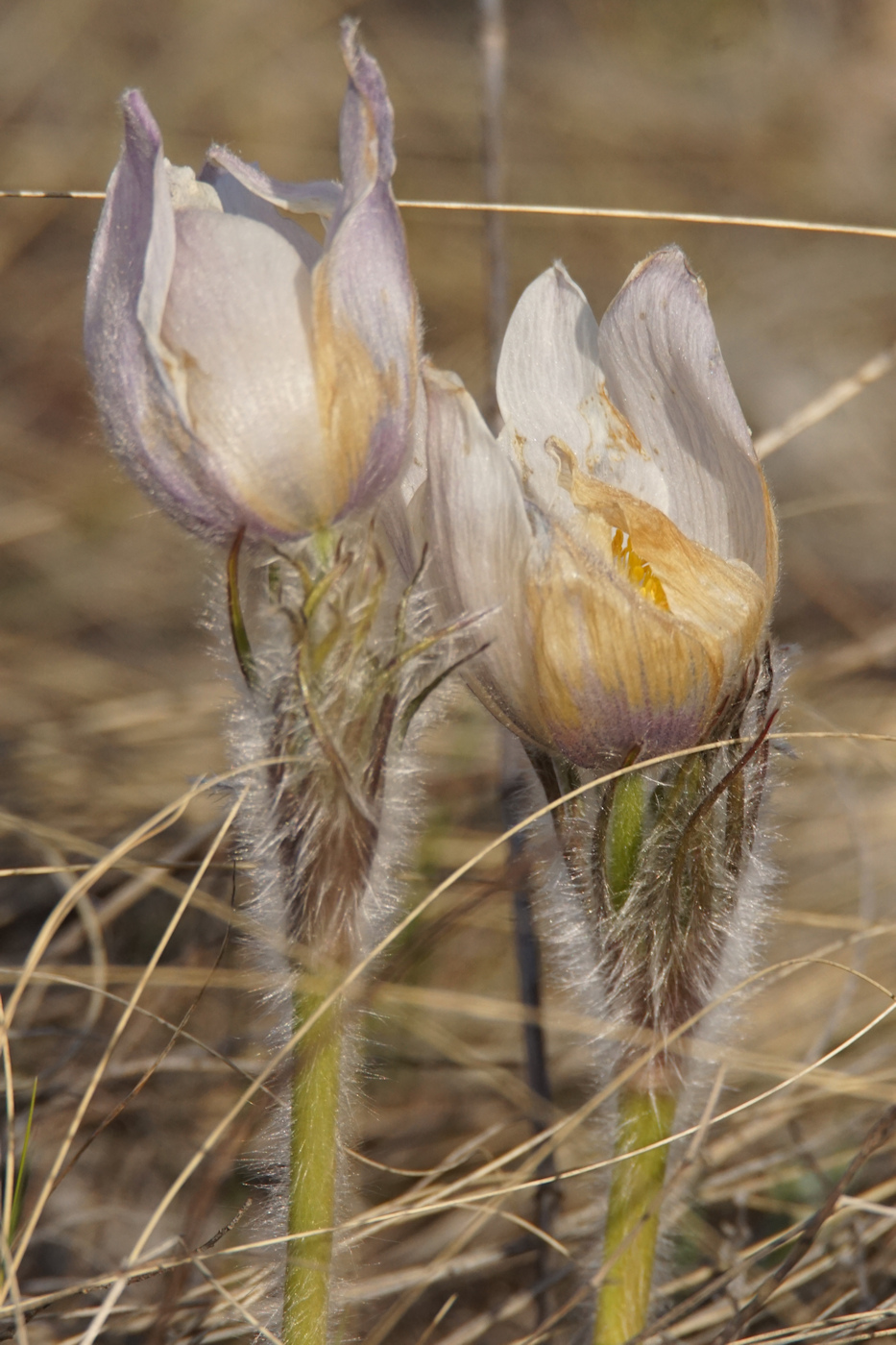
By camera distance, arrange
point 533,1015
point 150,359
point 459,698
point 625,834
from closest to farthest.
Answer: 1. point 150,359
2. point 625,834
3. point 459,698
4. point 533,1015

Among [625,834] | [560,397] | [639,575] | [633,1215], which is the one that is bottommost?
[633,1215]

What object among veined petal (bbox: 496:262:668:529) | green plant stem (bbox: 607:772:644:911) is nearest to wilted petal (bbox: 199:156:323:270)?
veined petal (bbox: 496:262:668:529)

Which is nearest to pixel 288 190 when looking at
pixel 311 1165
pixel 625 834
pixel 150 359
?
pixel 150 359

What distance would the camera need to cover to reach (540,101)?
3.00 m

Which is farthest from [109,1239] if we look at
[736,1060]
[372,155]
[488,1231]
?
[372,155]

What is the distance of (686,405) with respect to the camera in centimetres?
65

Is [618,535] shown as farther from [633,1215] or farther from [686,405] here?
[633,1215]

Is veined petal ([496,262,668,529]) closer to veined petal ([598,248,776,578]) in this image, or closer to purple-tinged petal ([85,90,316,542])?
veined petal ([598,248,776,578])

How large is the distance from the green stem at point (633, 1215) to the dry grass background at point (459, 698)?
6cm

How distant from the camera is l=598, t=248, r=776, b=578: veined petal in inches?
24.3

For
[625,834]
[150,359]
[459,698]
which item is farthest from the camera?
[459,698]

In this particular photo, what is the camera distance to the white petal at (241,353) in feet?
1.75

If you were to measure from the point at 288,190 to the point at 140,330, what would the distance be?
12cm

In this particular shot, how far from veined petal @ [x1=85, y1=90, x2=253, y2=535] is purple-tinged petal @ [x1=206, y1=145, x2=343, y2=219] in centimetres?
6
